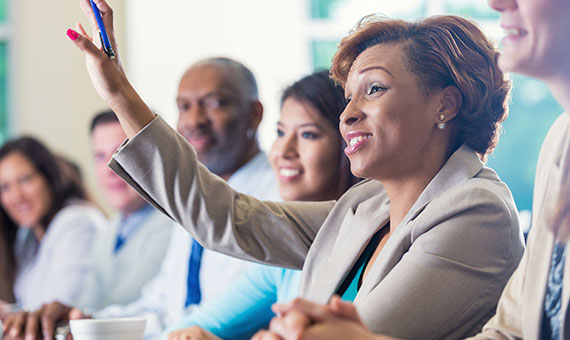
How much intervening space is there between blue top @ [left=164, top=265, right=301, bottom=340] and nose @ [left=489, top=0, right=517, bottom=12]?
1.01 meters

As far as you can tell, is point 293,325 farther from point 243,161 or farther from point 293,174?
point 243,161

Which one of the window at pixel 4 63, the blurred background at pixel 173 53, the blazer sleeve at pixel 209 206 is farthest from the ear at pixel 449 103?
the window at pixel 4 63

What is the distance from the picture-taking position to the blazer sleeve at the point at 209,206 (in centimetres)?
137

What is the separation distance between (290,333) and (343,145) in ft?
3.73

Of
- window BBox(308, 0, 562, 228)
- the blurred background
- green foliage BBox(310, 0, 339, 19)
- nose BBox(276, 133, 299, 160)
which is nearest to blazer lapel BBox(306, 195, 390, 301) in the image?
nose BBox(276, 133, 299, 160)

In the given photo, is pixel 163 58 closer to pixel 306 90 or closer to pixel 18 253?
pixel 18 253

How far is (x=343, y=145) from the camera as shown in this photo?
1947 mm

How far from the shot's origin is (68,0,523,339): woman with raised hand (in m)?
1.14

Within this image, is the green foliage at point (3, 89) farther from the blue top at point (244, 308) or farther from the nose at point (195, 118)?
the blue top at point (244, 308)

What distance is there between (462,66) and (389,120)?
158 mm

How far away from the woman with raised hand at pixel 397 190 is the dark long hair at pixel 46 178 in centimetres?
235

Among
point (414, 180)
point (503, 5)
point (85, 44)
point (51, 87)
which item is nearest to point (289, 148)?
point (414, 180)

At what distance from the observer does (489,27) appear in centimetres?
504

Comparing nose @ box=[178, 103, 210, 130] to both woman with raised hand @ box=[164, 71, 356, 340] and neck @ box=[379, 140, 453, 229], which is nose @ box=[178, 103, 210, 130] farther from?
neck @ box=[379, 140, 453, 229]
